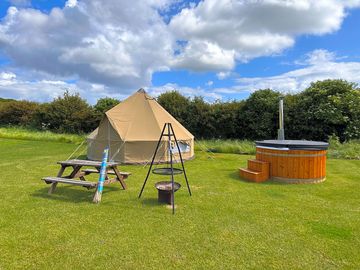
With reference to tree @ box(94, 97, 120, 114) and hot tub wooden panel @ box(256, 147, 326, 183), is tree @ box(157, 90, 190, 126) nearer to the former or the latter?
tree @ box(94, 97, 120, 114)

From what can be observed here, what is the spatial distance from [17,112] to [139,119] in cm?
2010

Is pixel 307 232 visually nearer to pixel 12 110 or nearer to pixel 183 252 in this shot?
pixel 183 252

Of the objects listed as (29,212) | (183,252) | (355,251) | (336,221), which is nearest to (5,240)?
(29,212)

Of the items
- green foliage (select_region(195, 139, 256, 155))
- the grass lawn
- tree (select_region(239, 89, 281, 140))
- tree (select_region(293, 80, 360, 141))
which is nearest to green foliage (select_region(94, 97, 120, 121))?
green foliage (select_region(195, 139, 256, 155))

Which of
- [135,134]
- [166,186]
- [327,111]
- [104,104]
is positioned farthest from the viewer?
[104,104]

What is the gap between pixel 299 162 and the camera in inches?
283

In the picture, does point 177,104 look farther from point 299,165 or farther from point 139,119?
point 299,165

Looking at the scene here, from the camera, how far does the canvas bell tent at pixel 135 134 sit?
10.4 m

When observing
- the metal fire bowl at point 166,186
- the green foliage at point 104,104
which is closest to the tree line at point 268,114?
the green foliage at point 104,104

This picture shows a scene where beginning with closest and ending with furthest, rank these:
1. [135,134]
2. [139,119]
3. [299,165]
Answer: [299,165] → [135,134] → [139,119]

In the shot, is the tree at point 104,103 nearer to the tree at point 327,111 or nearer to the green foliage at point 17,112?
the green foliage at point 17,112

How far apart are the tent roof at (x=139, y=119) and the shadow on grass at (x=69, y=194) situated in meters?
3.87

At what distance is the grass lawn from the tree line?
8147mm

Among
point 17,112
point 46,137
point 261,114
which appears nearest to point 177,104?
point 261,114
